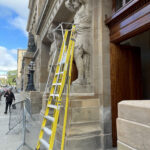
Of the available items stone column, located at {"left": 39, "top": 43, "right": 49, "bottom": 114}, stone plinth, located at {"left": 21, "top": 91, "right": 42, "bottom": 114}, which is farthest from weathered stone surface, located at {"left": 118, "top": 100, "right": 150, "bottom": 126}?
stone column, located at {"left": 39, "top": 43, "right": 49, "bottom": 114}

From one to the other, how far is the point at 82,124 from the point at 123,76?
178 centimetres

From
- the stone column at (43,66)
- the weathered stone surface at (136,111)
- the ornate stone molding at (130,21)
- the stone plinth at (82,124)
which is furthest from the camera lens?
the stone column at (43,66)

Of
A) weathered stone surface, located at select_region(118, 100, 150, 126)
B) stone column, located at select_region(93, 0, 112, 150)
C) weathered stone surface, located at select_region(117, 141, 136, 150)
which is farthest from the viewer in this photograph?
stone column, located at select_region(93, 0, 112, 150)

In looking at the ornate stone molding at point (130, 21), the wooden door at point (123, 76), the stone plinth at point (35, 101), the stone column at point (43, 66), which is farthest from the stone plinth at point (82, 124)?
the stone column at point (43, 66)

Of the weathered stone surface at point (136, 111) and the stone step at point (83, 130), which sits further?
the stone step at point (83, 130)

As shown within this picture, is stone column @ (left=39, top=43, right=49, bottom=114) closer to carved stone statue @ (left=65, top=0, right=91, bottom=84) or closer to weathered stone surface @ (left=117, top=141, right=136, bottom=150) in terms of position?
carved stone statue @ (left=65, top=0, right=91, bottom=84)

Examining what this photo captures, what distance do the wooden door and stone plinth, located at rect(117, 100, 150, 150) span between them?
248 centimetres

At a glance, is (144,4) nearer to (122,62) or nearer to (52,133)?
(122,62)

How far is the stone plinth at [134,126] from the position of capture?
121 centimetres

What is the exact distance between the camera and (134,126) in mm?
1309

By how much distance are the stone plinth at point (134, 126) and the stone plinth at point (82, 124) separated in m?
2.01

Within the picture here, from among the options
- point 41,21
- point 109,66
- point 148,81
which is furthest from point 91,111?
point 41,21

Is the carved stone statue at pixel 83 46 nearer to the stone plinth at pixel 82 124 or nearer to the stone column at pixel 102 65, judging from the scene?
the stone column at pixel 102 65

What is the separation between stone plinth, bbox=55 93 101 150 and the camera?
3.25 meters
